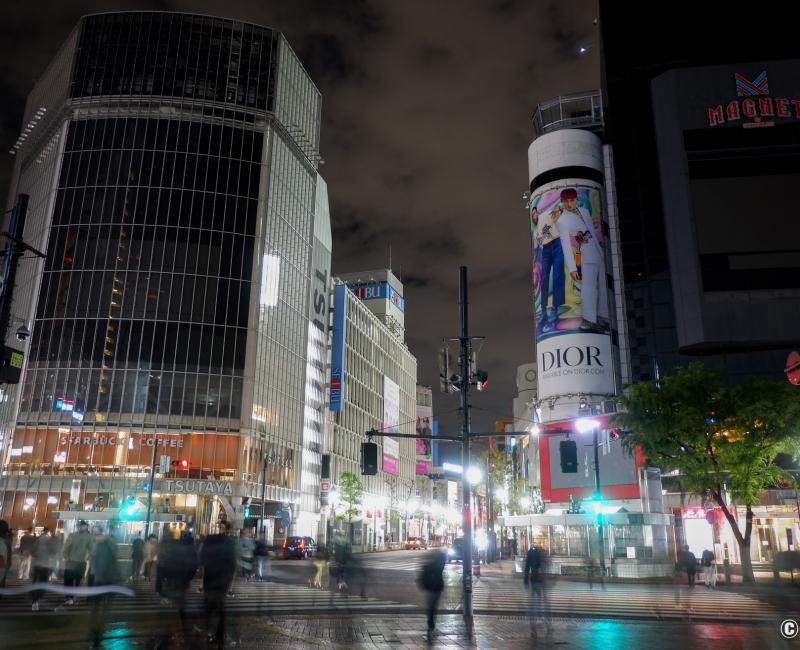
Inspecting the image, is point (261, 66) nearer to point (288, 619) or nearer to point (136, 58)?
point (136, 58)

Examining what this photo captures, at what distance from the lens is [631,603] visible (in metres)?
23.1

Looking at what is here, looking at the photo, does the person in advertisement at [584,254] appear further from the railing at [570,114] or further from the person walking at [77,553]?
the person walking at [77,553]

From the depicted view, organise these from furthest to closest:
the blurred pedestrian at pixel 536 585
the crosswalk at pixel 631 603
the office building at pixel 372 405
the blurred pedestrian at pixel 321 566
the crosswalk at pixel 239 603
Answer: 1. the office building at pixel 372 405
2. the blurred pedestrian at pixel 321 566
3. the crosswalk at pixel 631 603
4. the blurred pedestrian at pixel 536 585
5. the crosswalk at pixel 239 603

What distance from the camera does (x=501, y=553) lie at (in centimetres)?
6919

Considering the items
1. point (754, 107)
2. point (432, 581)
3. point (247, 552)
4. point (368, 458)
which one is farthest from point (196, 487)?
point (754, 107)

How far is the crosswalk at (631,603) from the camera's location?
791 inches

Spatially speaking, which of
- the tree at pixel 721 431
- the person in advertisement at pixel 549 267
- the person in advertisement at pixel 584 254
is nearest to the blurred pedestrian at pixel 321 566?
the tree at pixel 721 431

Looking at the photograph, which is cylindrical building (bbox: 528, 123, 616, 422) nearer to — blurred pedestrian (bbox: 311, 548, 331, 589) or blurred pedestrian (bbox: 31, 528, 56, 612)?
blurred pedestrian (bbox: 311, 548, 331, 589)

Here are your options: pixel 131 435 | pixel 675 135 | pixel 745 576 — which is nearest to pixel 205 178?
pixel 131 435

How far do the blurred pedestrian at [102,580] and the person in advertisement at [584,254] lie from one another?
5373 centimetres

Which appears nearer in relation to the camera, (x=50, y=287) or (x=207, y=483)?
(x=207, y=483)

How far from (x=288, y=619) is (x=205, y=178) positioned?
6629 cm

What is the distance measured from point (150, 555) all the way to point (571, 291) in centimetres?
4595

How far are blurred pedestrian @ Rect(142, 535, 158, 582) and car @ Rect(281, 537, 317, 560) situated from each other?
98.0 ft
